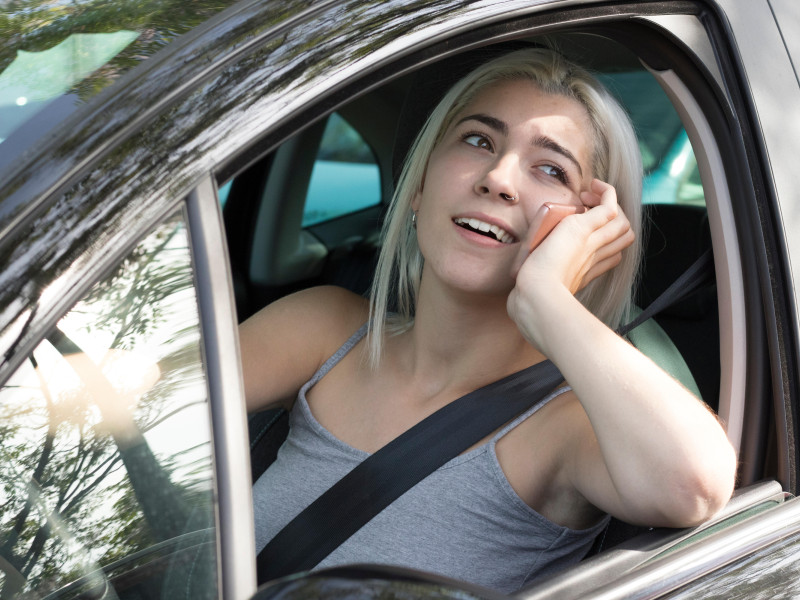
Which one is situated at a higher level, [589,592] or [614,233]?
[614,233]

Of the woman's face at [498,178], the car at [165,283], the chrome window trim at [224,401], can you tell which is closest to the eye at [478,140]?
the woman's face at [498,178]

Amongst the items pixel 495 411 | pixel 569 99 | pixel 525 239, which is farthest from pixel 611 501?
pixel 569 99

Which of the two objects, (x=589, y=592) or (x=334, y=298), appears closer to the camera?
→ (x=589, y=592)

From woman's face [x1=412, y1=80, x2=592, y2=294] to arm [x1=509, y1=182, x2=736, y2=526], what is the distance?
0.17 m

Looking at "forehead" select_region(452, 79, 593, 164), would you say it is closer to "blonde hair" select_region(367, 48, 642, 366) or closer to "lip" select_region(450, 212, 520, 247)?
"blonde hair" select_region(367, 48, 642, 366)

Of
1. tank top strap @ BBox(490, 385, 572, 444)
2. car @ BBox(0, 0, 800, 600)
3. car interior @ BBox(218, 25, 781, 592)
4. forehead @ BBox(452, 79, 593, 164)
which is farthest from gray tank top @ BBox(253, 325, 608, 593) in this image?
forehead @ BBox(452, 79, 593, 164)

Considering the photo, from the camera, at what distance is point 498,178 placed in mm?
1619

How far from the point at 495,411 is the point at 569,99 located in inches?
24.1

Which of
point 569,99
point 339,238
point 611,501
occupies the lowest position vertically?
point 611,501

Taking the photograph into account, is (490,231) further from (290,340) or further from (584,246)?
(290,340)

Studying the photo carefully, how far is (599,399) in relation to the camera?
1.33m

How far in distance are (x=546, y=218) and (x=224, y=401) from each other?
832 mm

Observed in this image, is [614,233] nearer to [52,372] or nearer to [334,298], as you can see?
[334,298]

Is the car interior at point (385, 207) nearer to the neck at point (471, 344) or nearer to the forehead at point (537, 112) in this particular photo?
the forehead at point (537, 112)
